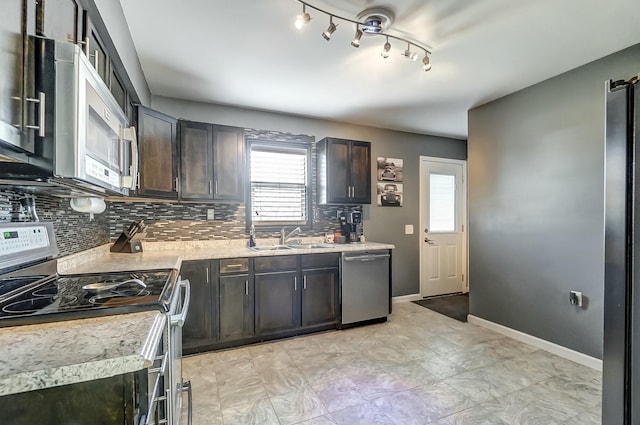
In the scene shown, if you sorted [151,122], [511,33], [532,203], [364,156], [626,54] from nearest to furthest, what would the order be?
[511,33], [626,54], [151,122], [532,203], [364,156]

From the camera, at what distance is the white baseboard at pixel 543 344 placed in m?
2.42

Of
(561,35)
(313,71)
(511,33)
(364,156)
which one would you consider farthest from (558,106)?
(313,71)

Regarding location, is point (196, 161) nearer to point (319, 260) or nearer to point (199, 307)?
point (199, 307)

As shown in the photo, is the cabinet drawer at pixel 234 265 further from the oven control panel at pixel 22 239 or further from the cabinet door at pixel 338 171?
the oven control panel at pixel 22 239

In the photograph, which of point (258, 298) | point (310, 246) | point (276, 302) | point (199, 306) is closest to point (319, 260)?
point (310, 246)

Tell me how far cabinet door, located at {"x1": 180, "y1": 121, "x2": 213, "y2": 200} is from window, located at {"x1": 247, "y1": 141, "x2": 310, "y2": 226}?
0.59 metres

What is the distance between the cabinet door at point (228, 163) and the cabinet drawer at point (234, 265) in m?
0.68

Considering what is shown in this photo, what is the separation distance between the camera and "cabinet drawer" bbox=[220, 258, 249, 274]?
2746mm

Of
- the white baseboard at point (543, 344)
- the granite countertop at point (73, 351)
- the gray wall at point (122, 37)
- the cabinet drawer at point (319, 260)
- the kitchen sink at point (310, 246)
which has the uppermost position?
the gray wall at point (122, 37)

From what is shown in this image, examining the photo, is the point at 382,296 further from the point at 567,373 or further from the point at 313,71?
the point at 313,71

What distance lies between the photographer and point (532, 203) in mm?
2871

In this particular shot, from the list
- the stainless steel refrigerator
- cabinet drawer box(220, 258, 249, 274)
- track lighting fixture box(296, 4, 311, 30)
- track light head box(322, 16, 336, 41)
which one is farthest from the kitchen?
the stainless steel refrigerator

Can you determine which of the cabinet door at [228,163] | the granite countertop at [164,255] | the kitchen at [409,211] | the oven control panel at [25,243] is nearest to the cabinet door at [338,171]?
the kitchen at [409,211]

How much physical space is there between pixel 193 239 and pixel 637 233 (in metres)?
3.32
